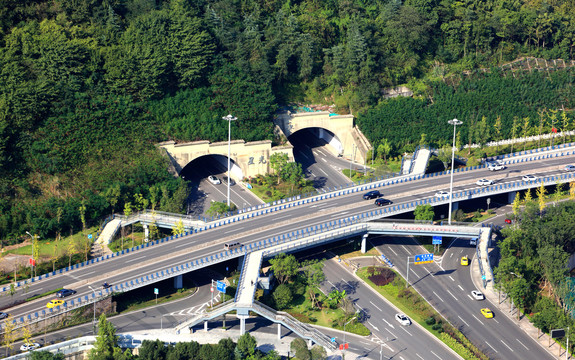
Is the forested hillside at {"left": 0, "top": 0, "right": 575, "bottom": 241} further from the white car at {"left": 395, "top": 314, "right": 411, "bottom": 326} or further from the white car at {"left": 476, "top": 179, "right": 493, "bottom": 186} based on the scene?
the white car at {"left": 395, "top": 314, "right": 411, "bottom": 326}

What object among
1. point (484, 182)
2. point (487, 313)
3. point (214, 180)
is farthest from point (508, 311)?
point (214, 180)

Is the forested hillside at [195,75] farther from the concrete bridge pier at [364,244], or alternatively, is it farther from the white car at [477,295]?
the white car at [477,295]

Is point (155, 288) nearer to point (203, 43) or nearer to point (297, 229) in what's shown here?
point (297, 229)

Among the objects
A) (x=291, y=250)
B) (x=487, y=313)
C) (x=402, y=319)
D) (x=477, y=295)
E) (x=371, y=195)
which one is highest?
(x=371, y=195)

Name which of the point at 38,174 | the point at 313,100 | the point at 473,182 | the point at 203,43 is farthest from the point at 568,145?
the point at 38,174

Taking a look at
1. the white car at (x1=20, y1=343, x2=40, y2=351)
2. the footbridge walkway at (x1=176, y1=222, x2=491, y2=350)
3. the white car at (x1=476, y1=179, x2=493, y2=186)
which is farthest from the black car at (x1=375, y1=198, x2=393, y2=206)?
the white car at (x1=20, y1=343, x2=40, y2=351)

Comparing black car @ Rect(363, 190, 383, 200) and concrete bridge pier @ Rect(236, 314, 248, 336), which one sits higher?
black car @ Rect(363, 190, 383, 200)

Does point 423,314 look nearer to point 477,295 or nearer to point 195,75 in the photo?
point 477,295
